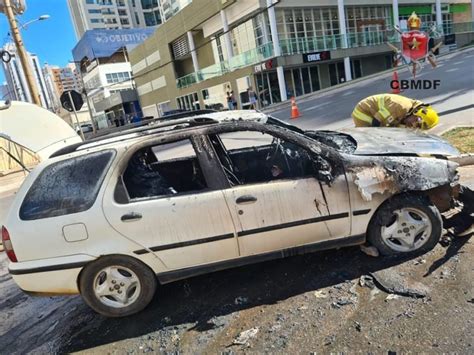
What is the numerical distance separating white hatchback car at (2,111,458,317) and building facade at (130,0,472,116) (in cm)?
2163

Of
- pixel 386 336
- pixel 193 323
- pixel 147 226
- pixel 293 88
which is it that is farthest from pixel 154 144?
pixel 293 88

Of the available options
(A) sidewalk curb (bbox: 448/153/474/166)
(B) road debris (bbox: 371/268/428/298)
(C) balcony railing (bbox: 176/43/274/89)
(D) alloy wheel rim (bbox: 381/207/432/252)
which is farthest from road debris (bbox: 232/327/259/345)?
(C) balcony railing (bbox: 176/43/274/89)

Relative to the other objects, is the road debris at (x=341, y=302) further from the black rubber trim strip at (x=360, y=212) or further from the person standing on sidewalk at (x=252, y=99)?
the person standing on sidewalk at (x=252, y=99)

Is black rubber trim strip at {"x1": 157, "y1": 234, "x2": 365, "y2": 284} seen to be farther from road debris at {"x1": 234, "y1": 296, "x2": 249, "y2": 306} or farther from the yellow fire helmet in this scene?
the yellow fire helmet

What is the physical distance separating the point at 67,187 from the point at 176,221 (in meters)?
0.98

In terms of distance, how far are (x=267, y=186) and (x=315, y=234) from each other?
62 cm

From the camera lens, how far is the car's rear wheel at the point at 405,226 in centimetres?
336

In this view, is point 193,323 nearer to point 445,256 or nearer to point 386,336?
point 386,336

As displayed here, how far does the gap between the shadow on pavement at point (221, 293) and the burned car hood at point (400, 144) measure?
3.28ft

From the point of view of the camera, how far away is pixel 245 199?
10.4 feet

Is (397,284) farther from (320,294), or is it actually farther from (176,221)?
(176,221)

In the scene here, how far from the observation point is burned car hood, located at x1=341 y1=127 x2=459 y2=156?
11.3ft

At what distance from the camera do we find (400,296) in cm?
301

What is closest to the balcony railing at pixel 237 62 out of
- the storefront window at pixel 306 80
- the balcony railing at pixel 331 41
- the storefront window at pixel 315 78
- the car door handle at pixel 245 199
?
the balcony railing at pixel 331 41
